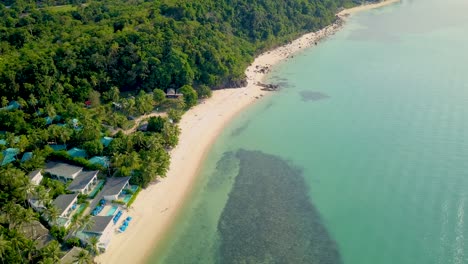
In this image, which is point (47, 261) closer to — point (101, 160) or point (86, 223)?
point (86, 223)

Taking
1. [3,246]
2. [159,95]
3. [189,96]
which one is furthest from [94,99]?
[3,246]

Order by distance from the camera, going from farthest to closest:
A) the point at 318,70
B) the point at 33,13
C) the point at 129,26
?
the point at 33,13 → the point at 318,70 → the point at 129,26

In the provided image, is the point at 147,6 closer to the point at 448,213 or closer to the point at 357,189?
the point at 357,189

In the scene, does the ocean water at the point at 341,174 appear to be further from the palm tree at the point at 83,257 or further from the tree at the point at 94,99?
the tree at the point at 94,99

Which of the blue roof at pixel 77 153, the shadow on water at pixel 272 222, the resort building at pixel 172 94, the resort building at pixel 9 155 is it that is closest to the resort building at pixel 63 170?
the blue roof at pixel 77 153

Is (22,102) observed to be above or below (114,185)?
above

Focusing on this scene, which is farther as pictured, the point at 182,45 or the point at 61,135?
the point at 182,45

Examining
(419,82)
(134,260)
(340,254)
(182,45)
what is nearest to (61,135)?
(134,260)
